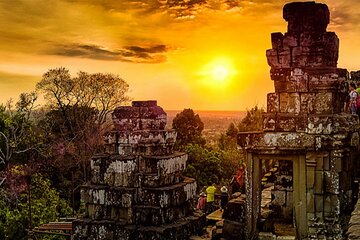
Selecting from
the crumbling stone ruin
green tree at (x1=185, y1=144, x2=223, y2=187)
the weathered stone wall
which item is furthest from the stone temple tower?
green tree at (x1=185, y1=144, x2=223, y2=187)

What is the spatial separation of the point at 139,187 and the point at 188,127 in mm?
28327

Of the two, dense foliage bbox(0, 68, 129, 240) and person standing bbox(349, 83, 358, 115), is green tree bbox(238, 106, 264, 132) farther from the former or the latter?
person standing bbox(349, 83, 358, 115)

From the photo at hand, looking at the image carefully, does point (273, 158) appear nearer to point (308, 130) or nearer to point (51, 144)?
point (308, 130)

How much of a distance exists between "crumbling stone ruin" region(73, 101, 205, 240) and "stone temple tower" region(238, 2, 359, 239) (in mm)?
1375

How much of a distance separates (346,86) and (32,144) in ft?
72.2

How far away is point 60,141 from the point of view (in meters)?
30.3

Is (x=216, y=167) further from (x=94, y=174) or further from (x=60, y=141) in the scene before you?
(x=94, y=174)

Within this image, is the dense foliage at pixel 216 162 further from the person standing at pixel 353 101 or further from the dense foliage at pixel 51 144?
the person standing at pixel 353 101

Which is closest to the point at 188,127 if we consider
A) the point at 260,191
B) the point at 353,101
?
the point at 353,101

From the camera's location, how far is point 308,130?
816cm

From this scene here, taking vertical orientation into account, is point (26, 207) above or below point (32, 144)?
below

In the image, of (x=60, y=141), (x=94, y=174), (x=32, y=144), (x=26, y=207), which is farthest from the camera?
(x=60, y=141)

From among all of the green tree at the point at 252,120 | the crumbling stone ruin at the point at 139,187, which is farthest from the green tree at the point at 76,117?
the crumbling stone ruin at the point at 139,187

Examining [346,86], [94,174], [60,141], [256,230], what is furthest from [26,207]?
[346,86]
